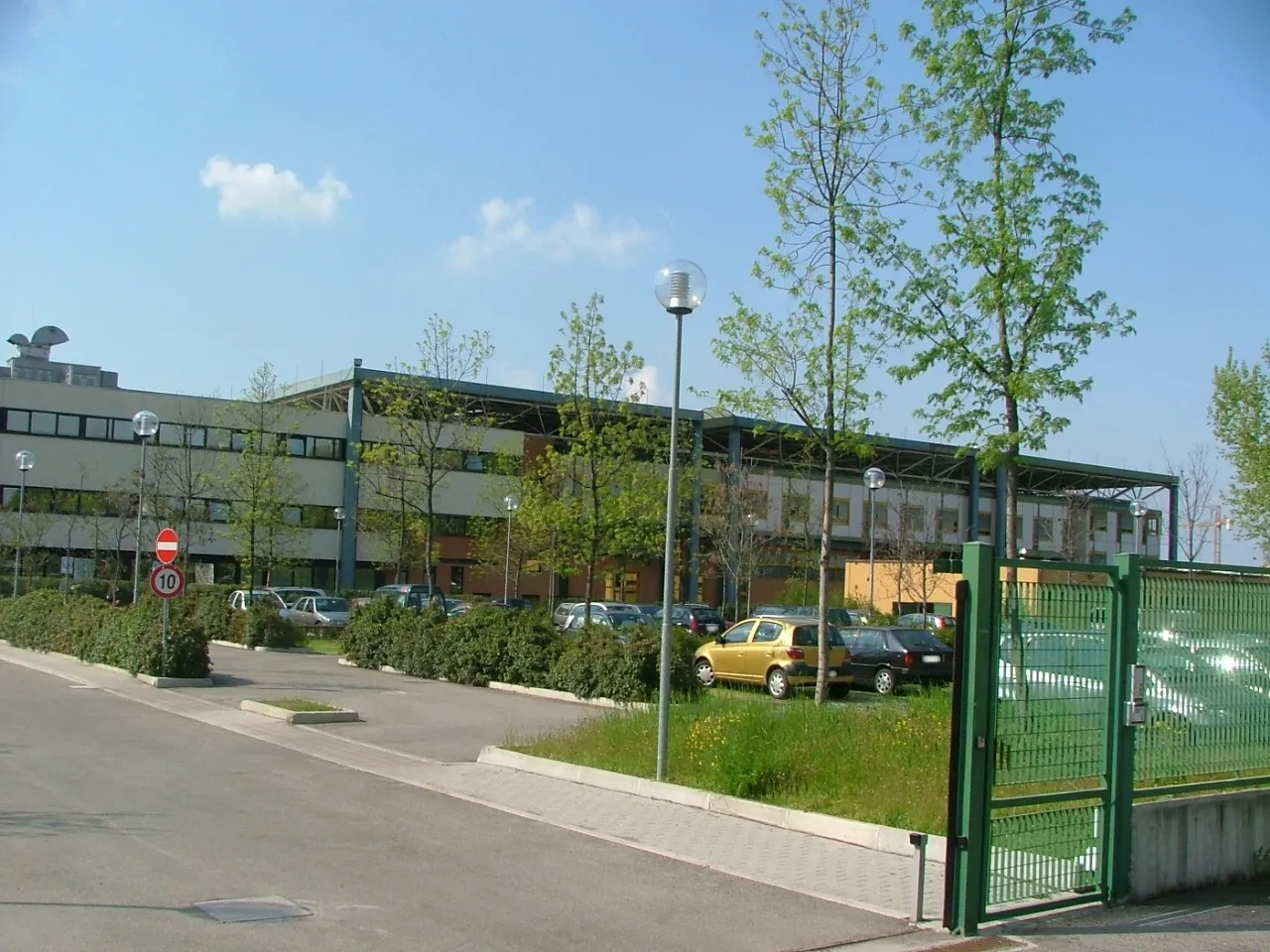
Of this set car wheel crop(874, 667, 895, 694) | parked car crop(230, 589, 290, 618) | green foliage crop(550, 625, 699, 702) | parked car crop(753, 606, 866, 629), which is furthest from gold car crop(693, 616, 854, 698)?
parked car crop(230, 589, 290, 618)

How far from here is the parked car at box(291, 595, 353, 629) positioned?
44.4m

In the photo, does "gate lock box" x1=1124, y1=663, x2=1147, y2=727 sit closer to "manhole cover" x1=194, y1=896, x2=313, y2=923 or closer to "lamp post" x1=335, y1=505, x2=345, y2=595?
"manhole cover" x1=194, y1=896, x2=313, y2=923

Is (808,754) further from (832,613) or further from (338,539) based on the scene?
(338,539)

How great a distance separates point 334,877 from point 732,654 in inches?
748

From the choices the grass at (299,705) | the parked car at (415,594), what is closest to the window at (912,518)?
the parked car at (415,594)

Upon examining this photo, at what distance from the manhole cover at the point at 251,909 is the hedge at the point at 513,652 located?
12.0 metres

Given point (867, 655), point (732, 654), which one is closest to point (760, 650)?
point (732, 654)

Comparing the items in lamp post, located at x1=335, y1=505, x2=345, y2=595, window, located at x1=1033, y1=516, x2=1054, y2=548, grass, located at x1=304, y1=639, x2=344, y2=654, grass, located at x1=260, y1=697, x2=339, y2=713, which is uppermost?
window, located at x1=1033, y1=516, x2=1054, y2=548

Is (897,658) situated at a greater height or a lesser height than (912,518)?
lesser

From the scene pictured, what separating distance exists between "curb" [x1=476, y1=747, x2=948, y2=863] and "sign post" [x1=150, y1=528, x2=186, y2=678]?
9.32 metres

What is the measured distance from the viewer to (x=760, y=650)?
26.2 metres

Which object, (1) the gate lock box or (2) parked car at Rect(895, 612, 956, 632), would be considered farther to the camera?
(2) parked car at Rect(895, 612, 956, 632)

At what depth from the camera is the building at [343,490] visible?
55344mm

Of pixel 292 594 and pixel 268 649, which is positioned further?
pixel 292 594
